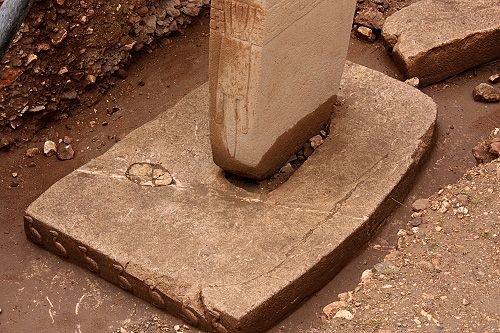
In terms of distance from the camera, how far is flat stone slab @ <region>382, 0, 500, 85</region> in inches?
205

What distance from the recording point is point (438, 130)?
16.3 ft

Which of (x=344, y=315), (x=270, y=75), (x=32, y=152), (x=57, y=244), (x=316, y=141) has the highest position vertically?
(x=270, y=75)

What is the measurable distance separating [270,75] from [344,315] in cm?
99

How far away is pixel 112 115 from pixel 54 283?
1.18 meters

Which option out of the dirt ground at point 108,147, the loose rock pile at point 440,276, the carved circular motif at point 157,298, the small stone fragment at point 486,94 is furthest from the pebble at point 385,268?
the small stone fragment at point 486,94

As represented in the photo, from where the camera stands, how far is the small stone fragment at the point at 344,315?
12.8 feet

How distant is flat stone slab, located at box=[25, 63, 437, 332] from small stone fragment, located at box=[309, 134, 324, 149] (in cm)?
4

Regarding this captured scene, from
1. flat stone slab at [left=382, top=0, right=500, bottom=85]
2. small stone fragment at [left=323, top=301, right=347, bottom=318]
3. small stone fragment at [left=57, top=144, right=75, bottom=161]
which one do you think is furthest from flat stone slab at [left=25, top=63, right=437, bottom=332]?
flat stone slab at [left=382, top=0, right=500, bottom=85]

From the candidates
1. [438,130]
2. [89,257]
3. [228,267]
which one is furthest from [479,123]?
[89,257]

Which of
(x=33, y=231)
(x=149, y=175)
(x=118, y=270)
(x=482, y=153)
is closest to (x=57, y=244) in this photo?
(x=33, y=231)

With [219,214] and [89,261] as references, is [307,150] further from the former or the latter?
[89,261]

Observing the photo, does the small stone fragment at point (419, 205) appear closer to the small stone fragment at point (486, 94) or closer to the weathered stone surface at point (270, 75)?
the weathered stone surface at point (270, 75)

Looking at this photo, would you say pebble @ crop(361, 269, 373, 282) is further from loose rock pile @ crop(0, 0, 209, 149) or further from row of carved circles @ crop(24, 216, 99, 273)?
loose rock pile @ crop(0, 0, 209, 149)

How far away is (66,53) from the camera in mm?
4949
